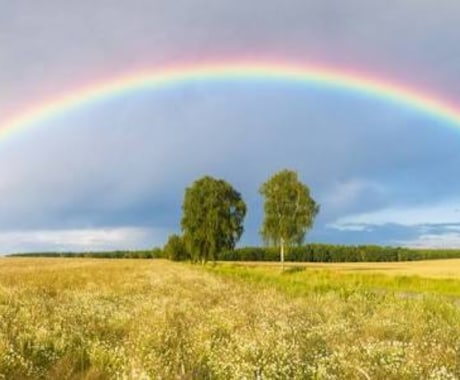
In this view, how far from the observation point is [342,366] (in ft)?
24.0

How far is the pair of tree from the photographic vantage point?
252 ft

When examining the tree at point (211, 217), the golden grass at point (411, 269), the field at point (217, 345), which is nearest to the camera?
the field at point (217, 345)

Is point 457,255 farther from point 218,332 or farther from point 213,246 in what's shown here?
point 218,332

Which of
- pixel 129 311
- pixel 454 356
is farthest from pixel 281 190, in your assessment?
pixel 454 356

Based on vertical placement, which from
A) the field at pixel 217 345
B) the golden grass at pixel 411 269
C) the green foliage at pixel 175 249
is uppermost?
the green foliage at pixel 175 249

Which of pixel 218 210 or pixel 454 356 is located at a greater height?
pixel 218 210

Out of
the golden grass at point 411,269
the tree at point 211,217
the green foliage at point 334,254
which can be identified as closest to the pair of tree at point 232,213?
the tree at point 211,217

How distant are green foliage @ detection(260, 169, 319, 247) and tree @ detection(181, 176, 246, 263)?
1383 cm

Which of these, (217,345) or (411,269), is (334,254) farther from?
(217,345)

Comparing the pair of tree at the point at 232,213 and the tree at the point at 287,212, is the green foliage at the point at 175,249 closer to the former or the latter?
the pair of tree at the point at 232,213

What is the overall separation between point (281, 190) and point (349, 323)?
65.0 meters

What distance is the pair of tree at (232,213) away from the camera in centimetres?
7681

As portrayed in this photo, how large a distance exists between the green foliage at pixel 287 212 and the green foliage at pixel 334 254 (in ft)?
265

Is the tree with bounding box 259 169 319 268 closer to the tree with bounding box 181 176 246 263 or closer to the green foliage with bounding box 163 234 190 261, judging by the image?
the tree with bounding box 181 176 246 263
